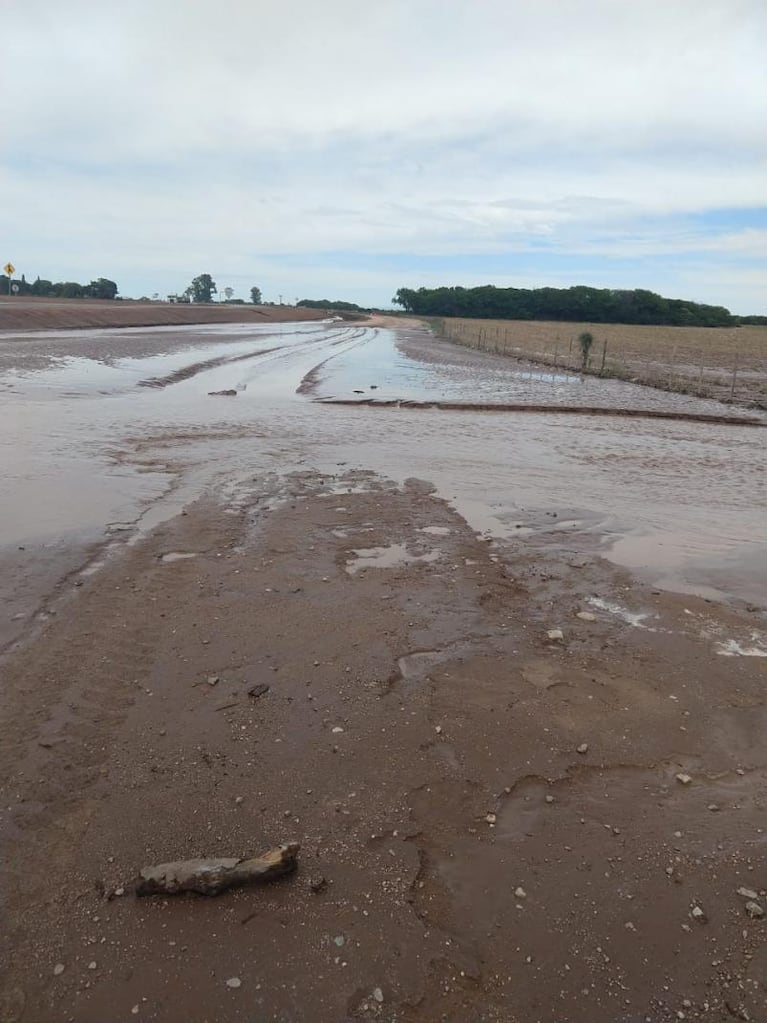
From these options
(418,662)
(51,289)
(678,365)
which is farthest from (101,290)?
(418,662)

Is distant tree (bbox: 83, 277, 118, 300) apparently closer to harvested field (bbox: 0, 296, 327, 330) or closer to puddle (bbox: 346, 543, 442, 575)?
harvested field (bbox: 0, 296, 327, 330)

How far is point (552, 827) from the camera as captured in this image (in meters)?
3.47

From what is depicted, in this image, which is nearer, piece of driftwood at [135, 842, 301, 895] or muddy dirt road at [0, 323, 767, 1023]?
muddy dirt road at [0, 323, 767, 1023]

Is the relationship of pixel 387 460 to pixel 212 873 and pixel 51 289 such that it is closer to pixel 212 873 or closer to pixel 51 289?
pixel 212 873

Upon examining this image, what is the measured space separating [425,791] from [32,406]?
15739 mm

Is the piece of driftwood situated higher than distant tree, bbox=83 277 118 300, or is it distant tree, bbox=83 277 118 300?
distant tree, bbox=83 277 118 300

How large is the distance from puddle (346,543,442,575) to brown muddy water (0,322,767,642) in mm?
1229

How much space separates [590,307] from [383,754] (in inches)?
5255

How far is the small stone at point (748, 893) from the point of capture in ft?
10.1

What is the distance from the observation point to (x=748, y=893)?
10.1 feet

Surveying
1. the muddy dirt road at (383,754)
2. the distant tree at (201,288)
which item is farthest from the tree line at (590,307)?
the muddy dirt road at (383,754)

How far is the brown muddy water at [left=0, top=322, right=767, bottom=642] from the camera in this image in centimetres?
761

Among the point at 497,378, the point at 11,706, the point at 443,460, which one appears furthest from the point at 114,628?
the point at 497,378

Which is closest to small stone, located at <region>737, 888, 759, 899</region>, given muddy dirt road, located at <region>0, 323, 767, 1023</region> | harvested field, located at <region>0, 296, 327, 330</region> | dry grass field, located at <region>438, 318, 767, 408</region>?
muddy dirt road, located at <region>0, 323, 767, 1023</region>
